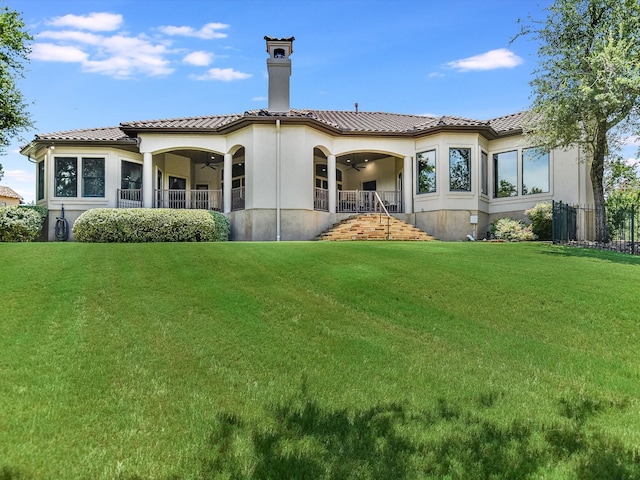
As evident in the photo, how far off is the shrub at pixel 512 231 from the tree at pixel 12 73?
19231 millimetres

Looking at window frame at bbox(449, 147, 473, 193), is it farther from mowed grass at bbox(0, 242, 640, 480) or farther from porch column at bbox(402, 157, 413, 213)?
mowed grass at bbox(0, 242, 640, 480)

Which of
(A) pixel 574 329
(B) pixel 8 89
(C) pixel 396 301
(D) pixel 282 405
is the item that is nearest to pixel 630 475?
(D) pixel 282 405

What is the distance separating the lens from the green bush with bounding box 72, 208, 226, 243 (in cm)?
1588

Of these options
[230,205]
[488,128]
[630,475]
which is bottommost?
[630,475]

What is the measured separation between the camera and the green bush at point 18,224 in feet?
58.2

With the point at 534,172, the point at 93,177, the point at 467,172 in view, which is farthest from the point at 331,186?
the point at 93,177

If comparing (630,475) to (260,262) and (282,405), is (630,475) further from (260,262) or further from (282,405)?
(260,262)

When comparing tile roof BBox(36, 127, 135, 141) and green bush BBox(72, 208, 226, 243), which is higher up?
tile roof BBox(36, 127, 135, 141)

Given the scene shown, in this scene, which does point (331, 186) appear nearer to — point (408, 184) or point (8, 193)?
point (408, 184)

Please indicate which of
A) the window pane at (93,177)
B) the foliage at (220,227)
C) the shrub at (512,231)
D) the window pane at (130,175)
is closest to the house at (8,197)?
the window pane at (93,177)

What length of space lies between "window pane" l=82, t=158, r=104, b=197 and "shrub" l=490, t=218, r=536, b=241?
17.2 m

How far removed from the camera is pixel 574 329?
662 cm

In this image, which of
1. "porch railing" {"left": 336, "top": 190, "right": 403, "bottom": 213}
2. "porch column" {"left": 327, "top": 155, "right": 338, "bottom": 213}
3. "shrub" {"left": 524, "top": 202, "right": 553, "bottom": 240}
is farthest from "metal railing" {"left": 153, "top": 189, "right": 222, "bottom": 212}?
"shrub" {"left": 524, "top": 202, "right": 553, "bottom": 240}

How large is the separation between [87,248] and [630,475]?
11960mm
